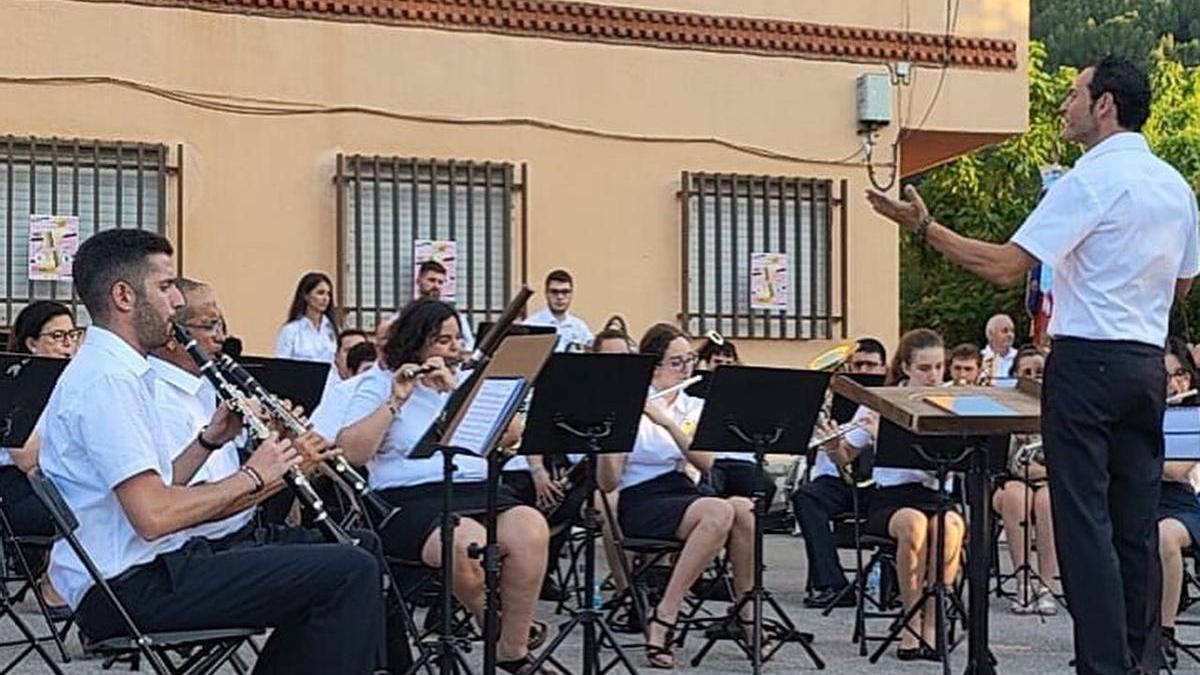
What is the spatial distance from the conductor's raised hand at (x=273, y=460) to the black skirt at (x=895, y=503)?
3.96 meters

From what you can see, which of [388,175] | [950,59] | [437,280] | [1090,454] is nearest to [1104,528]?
[1090,454]

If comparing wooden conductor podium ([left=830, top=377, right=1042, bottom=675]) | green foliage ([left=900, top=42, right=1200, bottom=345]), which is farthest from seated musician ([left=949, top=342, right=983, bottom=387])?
green foliage ([left=900, top=42, right=1200, bottom=345])

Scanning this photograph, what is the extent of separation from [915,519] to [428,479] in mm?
2266

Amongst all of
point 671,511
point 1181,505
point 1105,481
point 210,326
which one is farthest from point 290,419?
point 1181,505

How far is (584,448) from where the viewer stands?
7.03m

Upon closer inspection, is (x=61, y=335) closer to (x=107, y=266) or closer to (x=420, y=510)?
(x=420, y=510)

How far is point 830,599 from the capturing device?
10.1m

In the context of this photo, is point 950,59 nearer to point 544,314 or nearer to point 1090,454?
point 544,314

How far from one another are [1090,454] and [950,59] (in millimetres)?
10825

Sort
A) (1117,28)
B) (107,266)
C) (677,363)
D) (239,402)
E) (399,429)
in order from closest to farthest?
(107,266), (239,402), (399,429), (677,363), (1117,28)

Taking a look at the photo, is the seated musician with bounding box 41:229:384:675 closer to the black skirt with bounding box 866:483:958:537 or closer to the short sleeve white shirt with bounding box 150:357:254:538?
the short sleeve white shirt with bounding box 150:357:254:538

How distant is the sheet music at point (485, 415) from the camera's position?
621 cm

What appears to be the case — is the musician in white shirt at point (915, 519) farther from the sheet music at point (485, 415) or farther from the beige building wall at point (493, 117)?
the beige building wall at point (493, 117)

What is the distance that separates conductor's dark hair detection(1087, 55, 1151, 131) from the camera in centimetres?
599
